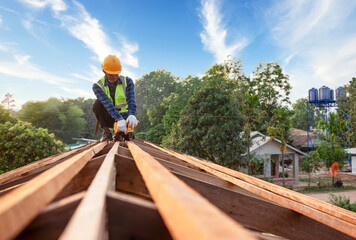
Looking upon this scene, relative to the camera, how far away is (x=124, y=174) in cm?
159

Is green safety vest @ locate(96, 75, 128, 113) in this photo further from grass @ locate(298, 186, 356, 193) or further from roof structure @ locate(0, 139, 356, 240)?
grass @ locate(298, 186, 356, 193)

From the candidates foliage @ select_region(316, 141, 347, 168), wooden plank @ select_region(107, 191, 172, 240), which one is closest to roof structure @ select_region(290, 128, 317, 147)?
foliage @ select_region(316, 141, 347, 168)

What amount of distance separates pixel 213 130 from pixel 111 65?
9771 millimetres

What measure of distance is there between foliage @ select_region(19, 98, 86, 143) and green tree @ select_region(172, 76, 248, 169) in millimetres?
34127

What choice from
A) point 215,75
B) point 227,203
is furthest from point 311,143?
point 227,203

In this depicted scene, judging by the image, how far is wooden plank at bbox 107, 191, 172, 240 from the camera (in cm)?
69

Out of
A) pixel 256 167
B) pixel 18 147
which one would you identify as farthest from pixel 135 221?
pixel 256 167

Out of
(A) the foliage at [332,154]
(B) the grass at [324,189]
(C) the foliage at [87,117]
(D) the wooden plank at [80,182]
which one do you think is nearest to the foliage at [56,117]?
(C) the foliage at [87,117]

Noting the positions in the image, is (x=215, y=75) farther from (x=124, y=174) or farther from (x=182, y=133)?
(x=124, y=174)

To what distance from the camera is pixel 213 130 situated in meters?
13.4

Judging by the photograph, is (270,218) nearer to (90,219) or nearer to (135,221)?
(135,221)

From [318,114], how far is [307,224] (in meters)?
69.7

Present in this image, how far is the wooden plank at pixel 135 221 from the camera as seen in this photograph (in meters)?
0.69

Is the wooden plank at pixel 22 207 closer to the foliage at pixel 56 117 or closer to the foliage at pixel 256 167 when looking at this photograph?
the foliage at pixel 256 167
